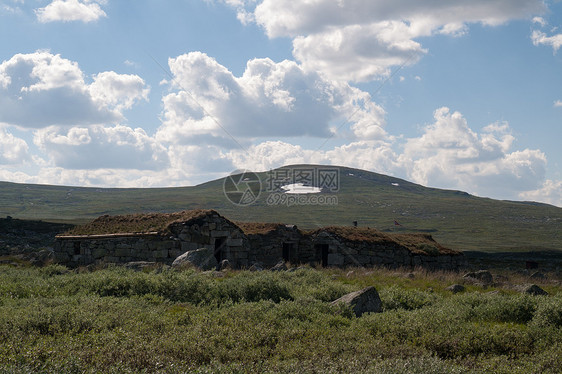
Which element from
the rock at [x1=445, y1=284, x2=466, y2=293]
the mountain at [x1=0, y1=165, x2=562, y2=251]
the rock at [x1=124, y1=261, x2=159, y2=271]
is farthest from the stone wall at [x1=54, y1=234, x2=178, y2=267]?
the mountain at [x1=0, y1=165, x2=562, y2=251]

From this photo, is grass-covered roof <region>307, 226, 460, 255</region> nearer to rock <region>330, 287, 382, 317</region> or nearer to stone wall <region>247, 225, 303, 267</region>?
stone wall <region>247, 225, 303, 267</region>

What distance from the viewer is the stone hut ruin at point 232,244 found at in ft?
63.7

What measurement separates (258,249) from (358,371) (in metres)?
15.5

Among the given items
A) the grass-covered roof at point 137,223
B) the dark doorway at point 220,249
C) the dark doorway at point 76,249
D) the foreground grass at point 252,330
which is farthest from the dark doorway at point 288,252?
the foreground grass at point 252,330

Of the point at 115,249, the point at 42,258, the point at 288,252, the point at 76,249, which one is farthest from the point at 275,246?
the point at 42,258

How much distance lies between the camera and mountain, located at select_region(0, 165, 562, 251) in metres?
96.1

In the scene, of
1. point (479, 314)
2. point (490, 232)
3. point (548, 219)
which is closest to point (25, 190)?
point (490, 232)

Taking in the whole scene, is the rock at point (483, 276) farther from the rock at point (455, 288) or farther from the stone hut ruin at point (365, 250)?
the stone hut ruin at point (365, 250)

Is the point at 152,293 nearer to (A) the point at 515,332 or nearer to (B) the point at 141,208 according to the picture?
(A) the point at 515,332

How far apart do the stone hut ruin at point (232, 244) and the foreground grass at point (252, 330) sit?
21.4 ft

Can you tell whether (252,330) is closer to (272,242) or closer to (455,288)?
(455,288)

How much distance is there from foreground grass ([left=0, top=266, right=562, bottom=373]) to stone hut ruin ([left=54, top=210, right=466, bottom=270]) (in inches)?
257

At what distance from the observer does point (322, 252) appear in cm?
2367

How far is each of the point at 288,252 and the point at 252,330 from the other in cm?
1491
